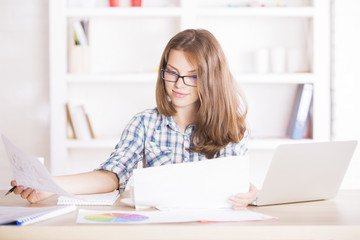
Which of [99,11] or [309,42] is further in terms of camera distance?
[309,42]

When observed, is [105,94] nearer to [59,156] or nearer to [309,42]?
[59,156]

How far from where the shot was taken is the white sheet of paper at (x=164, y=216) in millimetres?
950

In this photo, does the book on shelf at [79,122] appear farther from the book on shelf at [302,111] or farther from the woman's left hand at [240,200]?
the woman's left hand at [240,200]

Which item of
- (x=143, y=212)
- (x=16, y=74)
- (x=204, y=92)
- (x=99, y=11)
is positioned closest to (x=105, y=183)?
(x=143, y=212)

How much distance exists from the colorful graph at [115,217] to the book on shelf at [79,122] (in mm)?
1769

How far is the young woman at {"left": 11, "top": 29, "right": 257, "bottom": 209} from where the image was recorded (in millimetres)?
1542

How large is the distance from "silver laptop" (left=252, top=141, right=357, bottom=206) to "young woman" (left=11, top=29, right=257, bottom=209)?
1.33ft

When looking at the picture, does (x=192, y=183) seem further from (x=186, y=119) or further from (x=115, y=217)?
(x=186, y=119)

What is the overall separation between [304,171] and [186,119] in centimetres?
63

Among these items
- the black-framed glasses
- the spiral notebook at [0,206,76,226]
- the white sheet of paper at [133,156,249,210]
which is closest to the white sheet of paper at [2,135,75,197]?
the spiral notebook at [0,206,76,226]

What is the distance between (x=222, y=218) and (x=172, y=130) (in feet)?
2.50

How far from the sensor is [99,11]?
2.70 m

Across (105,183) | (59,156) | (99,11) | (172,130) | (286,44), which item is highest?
(99,11)

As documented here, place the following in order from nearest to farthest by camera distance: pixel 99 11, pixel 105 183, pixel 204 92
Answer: pixel 105 183 → pixel 204 92 → pixel 99 11
